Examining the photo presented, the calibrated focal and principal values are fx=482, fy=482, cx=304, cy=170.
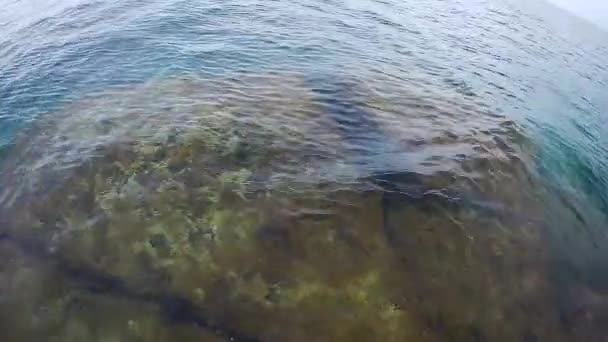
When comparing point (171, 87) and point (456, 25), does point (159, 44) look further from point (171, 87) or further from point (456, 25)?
point (456, 25)

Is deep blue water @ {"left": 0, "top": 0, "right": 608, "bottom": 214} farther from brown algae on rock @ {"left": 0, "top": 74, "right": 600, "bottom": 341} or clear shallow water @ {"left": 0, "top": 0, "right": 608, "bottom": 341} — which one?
brown algae on rock @ {"left": 0, "top": 74, "right": 600, "bottom": 341}

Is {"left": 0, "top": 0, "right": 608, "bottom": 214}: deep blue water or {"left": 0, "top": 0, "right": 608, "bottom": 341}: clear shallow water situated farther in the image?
{"left": 0, "top": 0, "right": 608, "bottom": 214}: deep blue water

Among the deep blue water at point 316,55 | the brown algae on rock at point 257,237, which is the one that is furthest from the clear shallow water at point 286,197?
the deep blue water at point 316,55

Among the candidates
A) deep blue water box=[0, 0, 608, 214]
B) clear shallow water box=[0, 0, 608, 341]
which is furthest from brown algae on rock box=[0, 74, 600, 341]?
deep blue water box=[0, 0, 608, 214]

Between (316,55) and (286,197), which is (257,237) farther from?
(316,55)

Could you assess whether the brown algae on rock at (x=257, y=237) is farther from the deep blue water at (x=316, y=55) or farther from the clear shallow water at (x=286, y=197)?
the deep blue water at (x=316, y=55)

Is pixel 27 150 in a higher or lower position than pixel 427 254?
lower

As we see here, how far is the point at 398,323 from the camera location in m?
8.45

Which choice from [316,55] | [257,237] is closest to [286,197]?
[257,237]

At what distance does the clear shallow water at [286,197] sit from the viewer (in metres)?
8.64

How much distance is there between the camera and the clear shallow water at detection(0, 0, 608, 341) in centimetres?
864

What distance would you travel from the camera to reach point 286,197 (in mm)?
10570

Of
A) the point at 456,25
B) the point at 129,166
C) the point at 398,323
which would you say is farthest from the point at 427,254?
the point at 456,25

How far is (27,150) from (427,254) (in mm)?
10167
